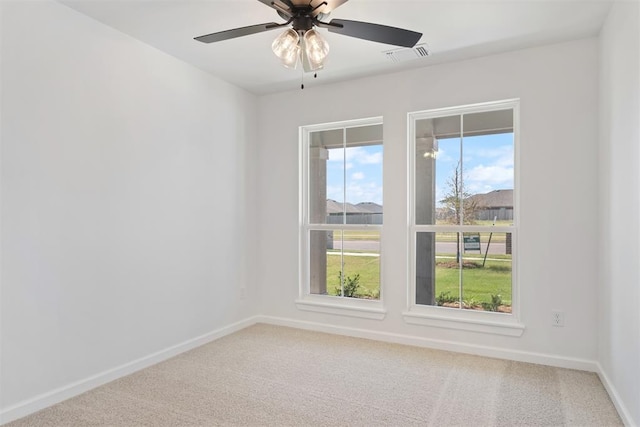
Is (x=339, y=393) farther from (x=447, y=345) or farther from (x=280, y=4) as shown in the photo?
(x=280, y=4)

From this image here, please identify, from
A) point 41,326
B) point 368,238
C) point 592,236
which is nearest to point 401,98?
point 368,238

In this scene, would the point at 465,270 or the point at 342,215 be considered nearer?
the point at 465,270

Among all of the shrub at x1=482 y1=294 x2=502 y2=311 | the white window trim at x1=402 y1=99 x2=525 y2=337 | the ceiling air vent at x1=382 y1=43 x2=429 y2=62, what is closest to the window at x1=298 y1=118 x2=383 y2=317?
the white window trim at x1=402 y1=99 x2=525 y2=337

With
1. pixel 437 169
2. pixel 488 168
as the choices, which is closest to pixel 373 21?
pixel 437 169

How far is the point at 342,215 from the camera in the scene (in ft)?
13.6

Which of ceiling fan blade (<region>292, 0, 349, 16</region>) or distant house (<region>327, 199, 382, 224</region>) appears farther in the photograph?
distant house (<region>327, 199, 382, 224</region>)

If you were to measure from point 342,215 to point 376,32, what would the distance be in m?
2.28

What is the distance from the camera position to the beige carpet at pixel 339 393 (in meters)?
2.31

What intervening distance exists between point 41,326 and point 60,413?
540mm

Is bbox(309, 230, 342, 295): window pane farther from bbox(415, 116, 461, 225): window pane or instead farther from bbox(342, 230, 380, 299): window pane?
bbox(415, 116, 461, 225): window pane

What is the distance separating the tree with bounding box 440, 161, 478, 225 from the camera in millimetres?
3539

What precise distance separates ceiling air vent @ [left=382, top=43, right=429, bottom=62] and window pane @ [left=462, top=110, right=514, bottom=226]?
28.5 inches

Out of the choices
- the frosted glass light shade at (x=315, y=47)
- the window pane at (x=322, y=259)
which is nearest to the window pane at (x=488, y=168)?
the window pane at (x=322, y=259)

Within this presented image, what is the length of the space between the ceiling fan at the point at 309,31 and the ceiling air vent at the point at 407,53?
42.6 inches
